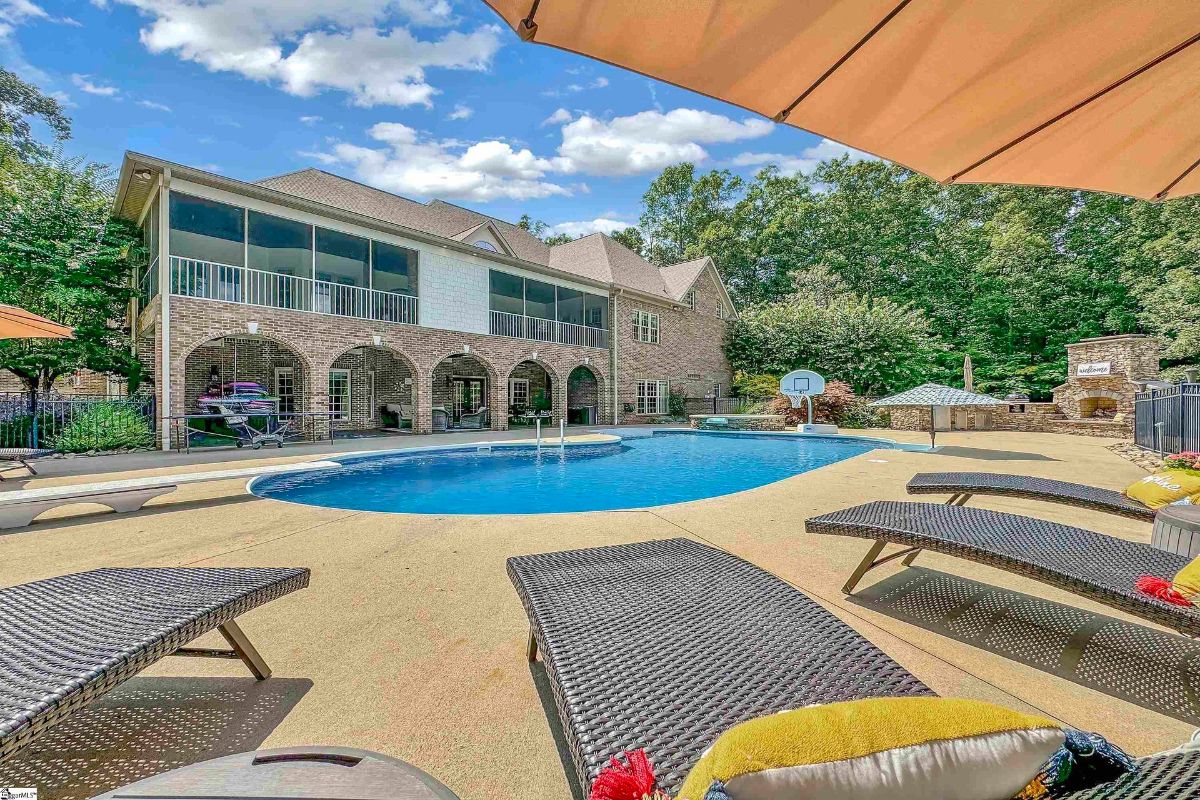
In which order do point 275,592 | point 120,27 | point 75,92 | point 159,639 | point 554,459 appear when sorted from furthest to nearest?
point 75,92, point 120,27, point 554,459, point 275,592, point 159,639

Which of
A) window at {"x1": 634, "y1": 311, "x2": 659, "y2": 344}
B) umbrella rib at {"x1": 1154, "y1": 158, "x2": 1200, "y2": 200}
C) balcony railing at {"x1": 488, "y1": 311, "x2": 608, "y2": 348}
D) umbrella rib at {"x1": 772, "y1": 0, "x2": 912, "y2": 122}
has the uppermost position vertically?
window at {"x1": 634, "y1": 311, "x2": 659, "y2": 344}

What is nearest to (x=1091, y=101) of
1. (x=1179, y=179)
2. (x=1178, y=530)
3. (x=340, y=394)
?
(x=1179, y=179)

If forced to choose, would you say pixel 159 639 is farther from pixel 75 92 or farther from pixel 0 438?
pixel 75 92

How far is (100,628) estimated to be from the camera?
161 cm

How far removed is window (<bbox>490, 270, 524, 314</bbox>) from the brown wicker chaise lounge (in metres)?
14.5

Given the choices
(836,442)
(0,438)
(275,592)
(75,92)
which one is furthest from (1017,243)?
(75,92)

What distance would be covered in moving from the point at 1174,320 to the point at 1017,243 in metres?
8.38

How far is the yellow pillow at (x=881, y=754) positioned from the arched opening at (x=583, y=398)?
17.8m

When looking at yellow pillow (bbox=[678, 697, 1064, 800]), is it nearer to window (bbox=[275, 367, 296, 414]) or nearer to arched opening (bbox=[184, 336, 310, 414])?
arched opening (bbox=[184, 336, 310, 414])

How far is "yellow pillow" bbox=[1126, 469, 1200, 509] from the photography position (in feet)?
10.5

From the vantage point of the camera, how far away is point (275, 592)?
2082mm

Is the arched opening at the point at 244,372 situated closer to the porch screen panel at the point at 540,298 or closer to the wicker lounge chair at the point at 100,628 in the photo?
the porch screen panel at the point at 540,298

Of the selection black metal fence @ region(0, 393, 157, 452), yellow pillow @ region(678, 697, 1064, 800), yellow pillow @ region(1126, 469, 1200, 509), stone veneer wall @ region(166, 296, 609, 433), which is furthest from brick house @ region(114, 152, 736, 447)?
yellow pillow @ region(1126, 469, 1200, 509)

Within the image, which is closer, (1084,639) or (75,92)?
(1084,639)
